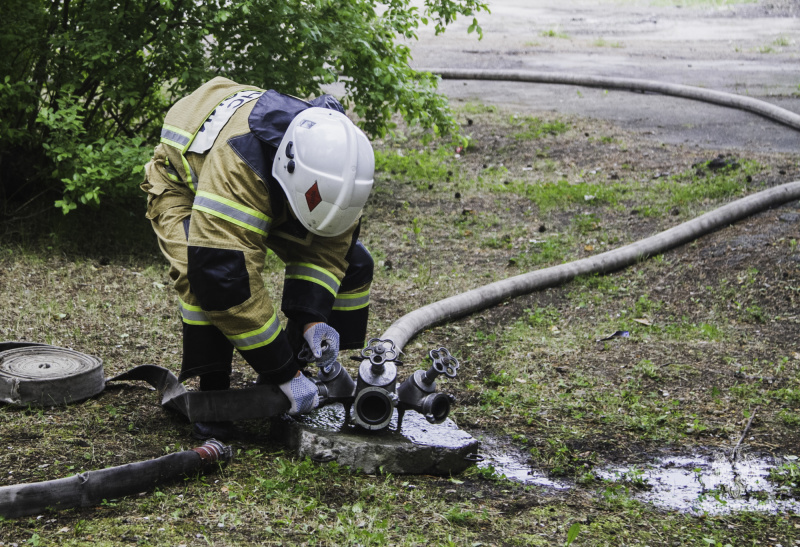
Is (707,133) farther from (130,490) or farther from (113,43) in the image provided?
(130,490)

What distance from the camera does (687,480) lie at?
3598 mm

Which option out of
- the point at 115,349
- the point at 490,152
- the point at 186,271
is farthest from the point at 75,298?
the point at 490,152

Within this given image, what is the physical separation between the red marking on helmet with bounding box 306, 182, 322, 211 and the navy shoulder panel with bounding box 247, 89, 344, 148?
0.25m

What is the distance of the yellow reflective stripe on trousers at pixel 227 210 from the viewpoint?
3.31m

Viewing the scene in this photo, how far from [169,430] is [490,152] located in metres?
6.36

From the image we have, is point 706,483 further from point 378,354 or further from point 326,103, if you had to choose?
point 326,103

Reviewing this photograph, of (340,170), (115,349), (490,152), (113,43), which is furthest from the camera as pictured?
(490,152)

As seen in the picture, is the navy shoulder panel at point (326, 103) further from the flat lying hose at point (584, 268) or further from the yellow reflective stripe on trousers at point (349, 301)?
the flat lying hose at point (584, 268)

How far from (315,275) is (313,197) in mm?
411

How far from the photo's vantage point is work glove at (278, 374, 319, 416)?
142 inches

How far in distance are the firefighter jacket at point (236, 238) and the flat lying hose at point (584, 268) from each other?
3.53 feet

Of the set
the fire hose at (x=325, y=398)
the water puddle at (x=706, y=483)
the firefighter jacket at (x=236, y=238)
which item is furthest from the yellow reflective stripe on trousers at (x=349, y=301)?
the water puddle at (x=706, y=483)

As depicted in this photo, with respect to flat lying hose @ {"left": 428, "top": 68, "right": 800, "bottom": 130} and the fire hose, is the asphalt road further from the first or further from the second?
the fire hose

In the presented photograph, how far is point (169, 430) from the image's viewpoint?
380cm
